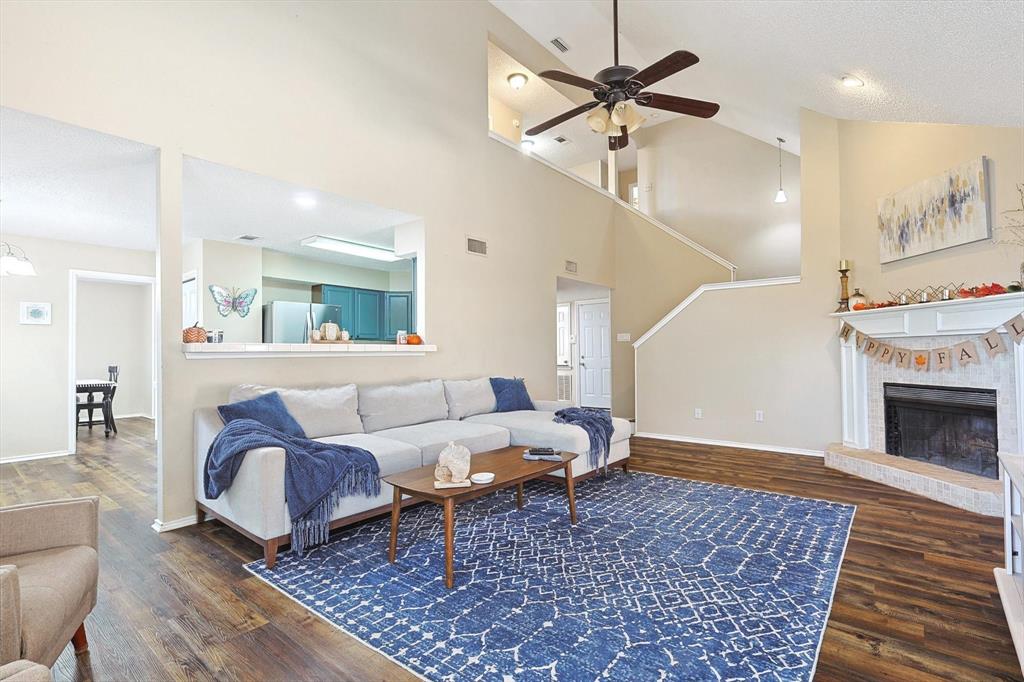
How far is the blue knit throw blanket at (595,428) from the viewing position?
4242mm

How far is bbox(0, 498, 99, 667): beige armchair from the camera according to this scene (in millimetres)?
1216

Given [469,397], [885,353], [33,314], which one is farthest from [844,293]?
[33,314]

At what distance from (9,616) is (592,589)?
6.71ft

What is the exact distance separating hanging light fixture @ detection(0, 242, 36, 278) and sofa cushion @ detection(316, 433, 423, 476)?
3990mm

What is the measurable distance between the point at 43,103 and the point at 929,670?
15.9ft

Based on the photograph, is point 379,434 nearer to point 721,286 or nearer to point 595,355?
point 721,286

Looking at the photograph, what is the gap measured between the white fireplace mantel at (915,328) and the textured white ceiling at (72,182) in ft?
19.4

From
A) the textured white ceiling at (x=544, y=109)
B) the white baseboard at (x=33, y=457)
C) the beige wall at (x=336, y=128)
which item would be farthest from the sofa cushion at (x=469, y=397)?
the white baseboard at (x=33, y=457)

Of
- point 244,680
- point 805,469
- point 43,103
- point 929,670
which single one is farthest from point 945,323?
point 43,103

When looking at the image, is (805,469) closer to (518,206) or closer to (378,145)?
(518,206)

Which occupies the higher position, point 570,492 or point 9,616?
point 9,616

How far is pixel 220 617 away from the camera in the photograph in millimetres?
2164

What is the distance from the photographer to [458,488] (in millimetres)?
2646

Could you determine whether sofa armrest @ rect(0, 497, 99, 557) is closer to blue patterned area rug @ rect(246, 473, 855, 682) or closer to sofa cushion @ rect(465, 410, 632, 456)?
blue patterned area rug @ rect(246, 473, 855, 682)
